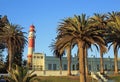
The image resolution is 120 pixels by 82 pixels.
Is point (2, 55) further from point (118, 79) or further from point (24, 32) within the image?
point (118, 79)

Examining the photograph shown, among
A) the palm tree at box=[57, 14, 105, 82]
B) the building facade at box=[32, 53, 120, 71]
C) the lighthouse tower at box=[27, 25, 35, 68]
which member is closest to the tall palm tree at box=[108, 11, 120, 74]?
the palm tree at box=[57, 14, 105, 82]

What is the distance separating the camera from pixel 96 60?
11475cm

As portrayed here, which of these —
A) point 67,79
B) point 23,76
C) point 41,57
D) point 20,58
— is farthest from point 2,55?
A: point 23,76

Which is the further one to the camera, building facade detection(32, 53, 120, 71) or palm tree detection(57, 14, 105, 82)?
building facade detection(32, 53, 120, 71)

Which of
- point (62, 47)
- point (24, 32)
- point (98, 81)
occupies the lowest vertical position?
point (98, 81)

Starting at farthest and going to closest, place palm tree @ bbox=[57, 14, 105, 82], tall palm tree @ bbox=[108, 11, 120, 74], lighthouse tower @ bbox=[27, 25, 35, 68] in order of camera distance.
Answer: lighthouse tower @ bbox=[27, 25, 35, 68] → tall palm tree @ bbox=[108, 11, 120, 74] → palm tree @ bbox=[57, 14, 105, 82]

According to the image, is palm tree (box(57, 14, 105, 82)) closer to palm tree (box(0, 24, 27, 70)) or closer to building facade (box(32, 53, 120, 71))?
palm tree (box(0, 24, 27, 70))

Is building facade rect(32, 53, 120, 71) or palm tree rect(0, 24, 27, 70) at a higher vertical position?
palm tree rect(0, 24, 27, 70)

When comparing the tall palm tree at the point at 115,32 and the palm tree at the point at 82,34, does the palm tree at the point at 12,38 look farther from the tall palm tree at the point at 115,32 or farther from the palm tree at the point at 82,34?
the palm tree at the point at 82,34

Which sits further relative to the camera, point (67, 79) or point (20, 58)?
point (20, 58)

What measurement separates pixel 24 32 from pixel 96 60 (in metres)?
40.6

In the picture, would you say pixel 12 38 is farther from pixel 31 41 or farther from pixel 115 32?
pixel 31 41

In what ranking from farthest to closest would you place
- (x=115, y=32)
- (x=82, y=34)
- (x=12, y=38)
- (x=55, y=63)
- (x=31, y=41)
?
(x=31, y=41) < (x=55, y=63) < (x=12, y=38) < (x=115, y=32) < (x=82, y=34)

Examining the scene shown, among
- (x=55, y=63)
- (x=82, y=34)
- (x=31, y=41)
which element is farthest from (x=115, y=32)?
(x=31, y=41)
